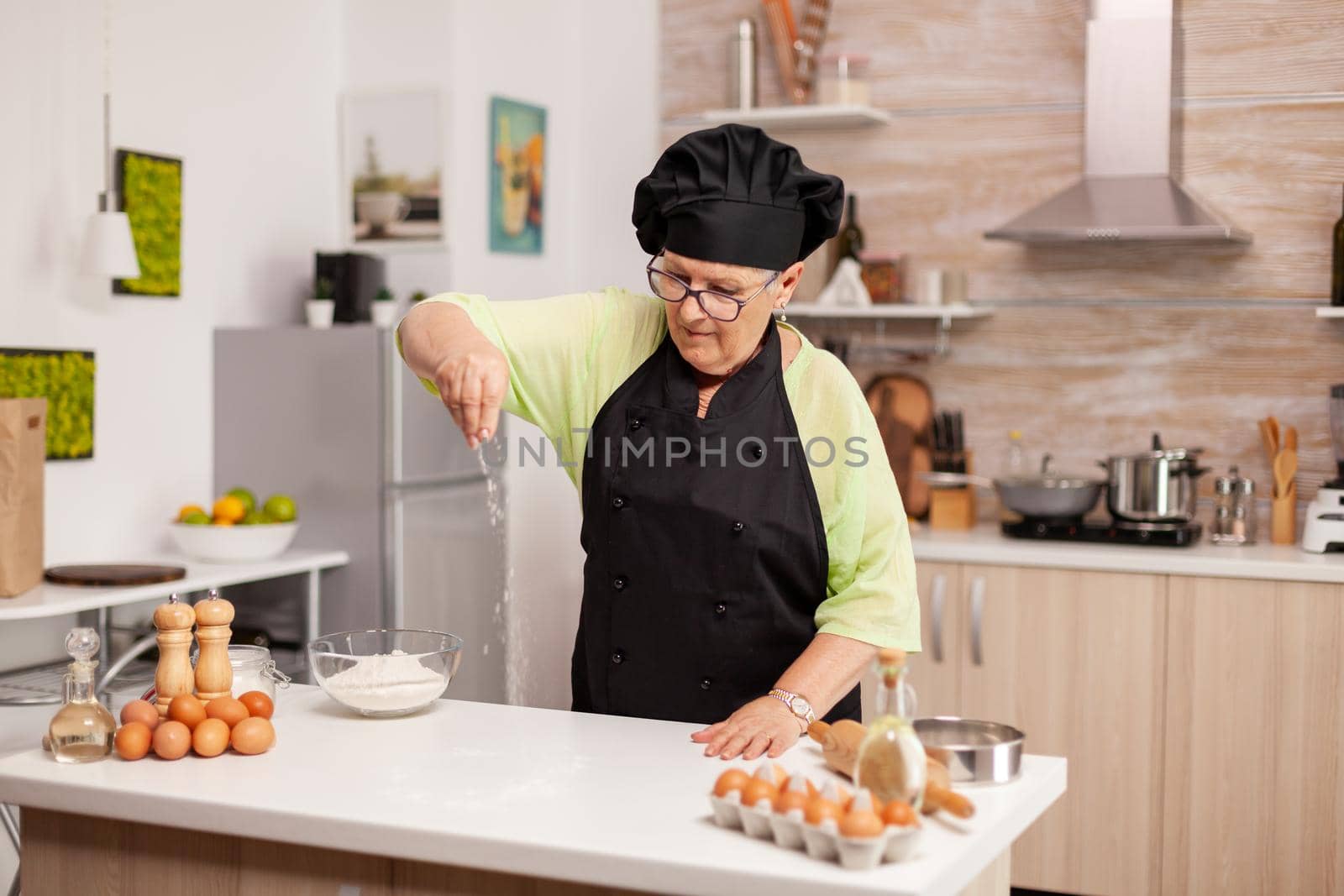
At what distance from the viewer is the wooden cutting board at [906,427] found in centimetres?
411

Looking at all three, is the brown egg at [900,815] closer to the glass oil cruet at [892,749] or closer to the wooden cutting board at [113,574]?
the glass oil cruet at [892,749]

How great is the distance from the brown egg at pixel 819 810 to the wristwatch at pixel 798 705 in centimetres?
46

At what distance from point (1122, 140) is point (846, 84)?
2.58 ft

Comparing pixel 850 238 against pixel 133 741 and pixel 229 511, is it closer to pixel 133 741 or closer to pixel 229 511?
pixel 229 511

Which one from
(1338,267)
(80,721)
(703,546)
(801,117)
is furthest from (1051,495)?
(80,721)

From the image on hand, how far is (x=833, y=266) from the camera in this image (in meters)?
4.21

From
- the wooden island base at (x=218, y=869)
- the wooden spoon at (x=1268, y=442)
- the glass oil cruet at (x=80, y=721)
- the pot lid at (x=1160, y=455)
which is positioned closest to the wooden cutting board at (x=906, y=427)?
the pot lid at (x=1160, y=455)

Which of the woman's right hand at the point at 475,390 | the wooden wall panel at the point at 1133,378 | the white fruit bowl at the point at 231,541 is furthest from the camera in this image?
the wooden wall panel at the point at 1133,378

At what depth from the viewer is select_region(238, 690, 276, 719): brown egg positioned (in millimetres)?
1859

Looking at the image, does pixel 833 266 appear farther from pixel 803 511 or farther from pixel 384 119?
pixel 803 511

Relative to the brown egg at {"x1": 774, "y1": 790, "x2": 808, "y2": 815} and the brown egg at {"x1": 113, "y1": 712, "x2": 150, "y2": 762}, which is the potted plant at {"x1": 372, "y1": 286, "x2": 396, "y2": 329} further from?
the brown egg at {"x1": 774, "y1": 790, "x2": 808, "y2": 815}

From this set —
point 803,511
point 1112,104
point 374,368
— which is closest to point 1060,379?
point 1112,104

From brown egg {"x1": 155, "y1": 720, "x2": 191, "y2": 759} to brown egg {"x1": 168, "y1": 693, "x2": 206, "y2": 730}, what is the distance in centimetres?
1

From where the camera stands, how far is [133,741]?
1.77 meters
